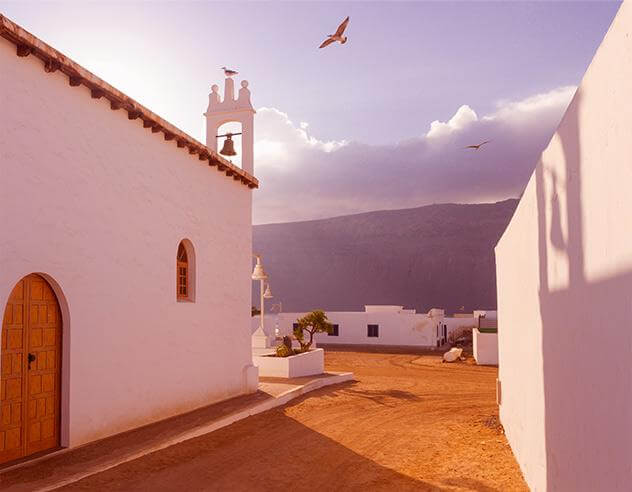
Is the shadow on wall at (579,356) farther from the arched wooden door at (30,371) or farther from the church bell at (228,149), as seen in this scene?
the church bell at (228,149)

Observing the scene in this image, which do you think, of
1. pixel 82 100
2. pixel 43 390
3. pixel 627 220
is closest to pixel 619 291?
pixel 627 220

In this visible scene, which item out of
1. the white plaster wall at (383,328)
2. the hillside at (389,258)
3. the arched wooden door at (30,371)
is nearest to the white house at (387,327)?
the white plaster wall at (383,328)

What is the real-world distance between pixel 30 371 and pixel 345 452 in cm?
455

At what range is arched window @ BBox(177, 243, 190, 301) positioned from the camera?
1134 centimetres

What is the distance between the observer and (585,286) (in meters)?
3.70

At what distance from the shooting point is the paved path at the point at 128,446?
6402mm

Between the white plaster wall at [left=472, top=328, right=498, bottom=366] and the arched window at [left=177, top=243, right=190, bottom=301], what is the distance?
15497 mm

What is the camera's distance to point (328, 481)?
6883mm

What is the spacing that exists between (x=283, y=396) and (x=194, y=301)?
10.7 feet

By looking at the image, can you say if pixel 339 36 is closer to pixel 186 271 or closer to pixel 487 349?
pixel 186 271

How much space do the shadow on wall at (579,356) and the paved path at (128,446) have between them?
5.29 m

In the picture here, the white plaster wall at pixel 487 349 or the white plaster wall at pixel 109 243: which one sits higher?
the white plaster wall at pixel 109 243

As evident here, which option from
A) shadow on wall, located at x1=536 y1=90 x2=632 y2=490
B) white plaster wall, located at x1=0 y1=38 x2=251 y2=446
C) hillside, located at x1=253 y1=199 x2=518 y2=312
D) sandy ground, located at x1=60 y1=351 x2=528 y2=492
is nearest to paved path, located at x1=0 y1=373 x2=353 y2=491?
sandy ground, located at x1=60 y1=351 x2=528 y2=492

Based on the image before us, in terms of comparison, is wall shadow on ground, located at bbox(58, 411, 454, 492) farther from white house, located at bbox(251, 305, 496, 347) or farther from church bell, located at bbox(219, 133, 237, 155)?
white house, located at bbox(251, 305, 496, 347)
